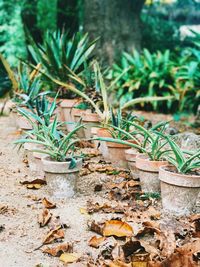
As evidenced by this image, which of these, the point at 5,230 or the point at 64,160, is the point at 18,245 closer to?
the point at 5,230

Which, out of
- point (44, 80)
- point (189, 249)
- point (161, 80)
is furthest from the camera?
point (161, 80)

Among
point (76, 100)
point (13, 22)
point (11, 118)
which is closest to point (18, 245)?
point (76, 100)

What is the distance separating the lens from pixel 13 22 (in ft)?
28.1

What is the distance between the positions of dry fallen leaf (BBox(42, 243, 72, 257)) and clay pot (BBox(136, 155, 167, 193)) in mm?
865

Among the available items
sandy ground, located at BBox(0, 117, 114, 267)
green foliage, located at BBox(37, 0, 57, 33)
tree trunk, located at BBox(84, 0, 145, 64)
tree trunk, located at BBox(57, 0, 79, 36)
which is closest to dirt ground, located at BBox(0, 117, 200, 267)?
sandy ground, located at BBox(0, 117, 114, 267)

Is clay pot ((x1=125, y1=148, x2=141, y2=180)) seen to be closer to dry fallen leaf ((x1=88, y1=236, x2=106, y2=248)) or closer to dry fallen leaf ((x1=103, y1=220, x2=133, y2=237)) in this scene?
dry fallen leaf ((x1=103, y1=220, x2=133, y2=237))

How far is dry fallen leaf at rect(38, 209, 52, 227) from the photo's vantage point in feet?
7.89

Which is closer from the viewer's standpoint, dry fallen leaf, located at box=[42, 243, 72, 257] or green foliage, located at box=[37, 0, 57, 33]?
dry fallen leaf, located at box=[42, 243, 72, 257]

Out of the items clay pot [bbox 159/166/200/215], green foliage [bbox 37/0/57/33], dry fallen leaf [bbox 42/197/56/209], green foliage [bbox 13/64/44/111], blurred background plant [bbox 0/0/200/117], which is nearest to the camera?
clay pot [bbox 159/166/200/215]

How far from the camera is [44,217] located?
8.05 feet

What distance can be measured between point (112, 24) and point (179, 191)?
5.70 metres

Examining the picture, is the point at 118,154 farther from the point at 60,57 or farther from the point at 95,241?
the point at 60,57

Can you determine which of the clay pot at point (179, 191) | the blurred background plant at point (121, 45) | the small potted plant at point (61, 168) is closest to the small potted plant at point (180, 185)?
the clay pot at point (179, 191)

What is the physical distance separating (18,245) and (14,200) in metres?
0.62
